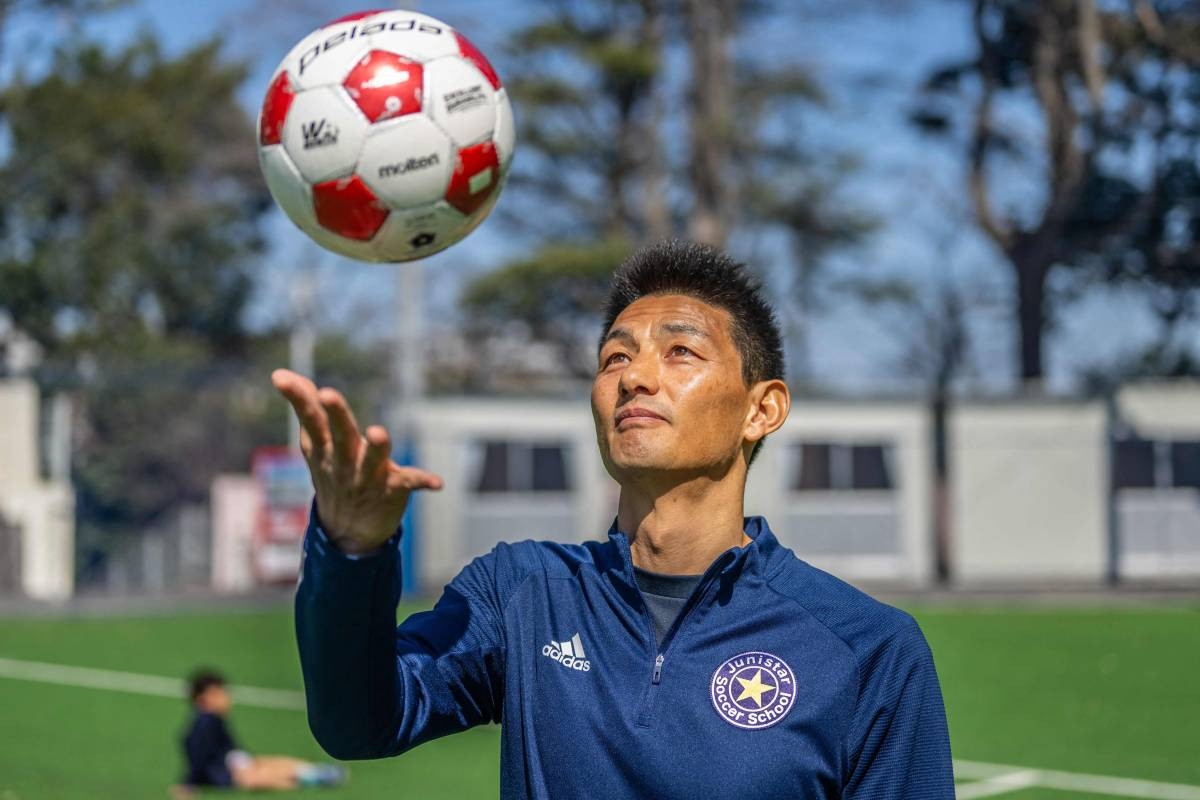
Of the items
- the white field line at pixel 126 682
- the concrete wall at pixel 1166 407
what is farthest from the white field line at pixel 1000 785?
the concrete wall at pixel 1166 407

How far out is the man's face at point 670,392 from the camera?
2.83 m

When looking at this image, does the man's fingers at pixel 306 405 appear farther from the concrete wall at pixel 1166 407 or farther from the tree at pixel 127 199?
the tree at pixel 127 199

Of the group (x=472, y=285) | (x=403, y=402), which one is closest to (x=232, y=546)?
(x=403, y=402)

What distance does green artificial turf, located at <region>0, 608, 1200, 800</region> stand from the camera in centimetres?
989

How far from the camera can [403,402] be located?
2700 centimetres

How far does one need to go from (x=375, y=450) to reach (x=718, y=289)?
3.32ft

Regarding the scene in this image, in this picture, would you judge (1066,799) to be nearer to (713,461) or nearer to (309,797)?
(309,797)

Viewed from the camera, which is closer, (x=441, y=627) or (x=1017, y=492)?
(x=441, y=627)

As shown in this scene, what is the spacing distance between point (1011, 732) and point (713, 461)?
911 centimetres

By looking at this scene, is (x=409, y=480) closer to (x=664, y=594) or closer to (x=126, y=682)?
(x=664, y=594)

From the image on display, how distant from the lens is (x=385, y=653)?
8.23ft

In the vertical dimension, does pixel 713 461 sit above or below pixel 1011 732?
above

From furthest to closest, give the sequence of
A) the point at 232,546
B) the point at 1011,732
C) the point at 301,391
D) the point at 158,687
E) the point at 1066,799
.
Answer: the point at 232,546 → the point at 158,687 → the point at 1011,732 → the point at 1066,799 → the point at 301,391

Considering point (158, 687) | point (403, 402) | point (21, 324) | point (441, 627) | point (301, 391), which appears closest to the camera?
point (301, 391)
